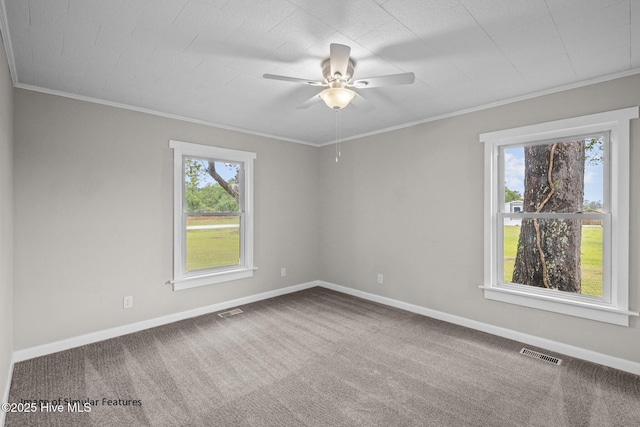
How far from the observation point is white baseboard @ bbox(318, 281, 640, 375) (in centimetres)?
Result: 257

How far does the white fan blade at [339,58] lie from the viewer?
1830 mm

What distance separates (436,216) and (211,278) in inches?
116

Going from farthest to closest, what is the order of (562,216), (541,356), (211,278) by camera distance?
(211,278), (562,216), (541,356)

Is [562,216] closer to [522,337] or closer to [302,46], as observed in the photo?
[522,337]

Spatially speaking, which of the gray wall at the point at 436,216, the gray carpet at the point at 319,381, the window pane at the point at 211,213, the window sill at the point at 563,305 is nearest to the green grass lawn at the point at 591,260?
the window sill at the point at 563,305

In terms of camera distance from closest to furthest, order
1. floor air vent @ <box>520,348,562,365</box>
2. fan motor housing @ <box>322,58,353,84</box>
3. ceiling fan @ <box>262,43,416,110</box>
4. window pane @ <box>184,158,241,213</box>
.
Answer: ceiling fan @ <box>262,43,416,110</box> → fan motor housing @ <box>322,58,353,84</box> → floor air vent @ <box>520,348,562,365</box> → window pane @ <box>184,158,241,213</box>

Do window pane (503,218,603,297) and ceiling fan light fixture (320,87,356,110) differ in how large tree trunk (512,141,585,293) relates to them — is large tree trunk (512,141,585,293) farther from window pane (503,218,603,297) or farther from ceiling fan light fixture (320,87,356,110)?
ceiling fan light fixture (320,87,356,110)

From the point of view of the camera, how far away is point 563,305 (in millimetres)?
2836

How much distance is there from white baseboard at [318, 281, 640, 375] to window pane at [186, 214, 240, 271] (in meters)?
2.04

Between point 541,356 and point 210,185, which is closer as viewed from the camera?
point 541,356

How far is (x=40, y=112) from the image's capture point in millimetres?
2799

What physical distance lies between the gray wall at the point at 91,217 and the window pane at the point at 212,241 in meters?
0.29

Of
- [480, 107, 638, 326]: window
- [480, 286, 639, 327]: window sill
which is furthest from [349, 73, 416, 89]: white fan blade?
[480, 286, 639, 327]: window sill

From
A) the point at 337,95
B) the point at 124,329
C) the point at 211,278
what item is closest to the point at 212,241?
the point at 211,278
